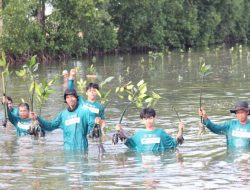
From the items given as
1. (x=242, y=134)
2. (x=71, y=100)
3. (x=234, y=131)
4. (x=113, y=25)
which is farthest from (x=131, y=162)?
(x=113, y=25)

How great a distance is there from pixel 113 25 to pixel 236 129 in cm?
Result: 4938

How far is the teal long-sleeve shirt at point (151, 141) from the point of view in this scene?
1420cm

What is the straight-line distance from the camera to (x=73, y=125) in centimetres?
1434

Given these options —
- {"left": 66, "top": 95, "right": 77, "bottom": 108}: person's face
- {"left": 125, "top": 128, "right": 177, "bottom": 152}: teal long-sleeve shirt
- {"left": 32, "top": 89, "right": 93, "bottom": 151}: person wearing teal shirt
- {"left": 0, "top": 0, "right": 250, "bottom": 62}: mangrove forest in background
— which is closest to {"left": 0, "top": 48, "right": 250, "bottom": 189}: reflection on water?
{"left": 125, "top": 128, "right": 177, "bottom": 152}: teal long-sleeve shirt

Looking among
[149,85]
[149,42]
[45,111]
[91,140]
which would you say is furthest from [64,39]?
[91,140]

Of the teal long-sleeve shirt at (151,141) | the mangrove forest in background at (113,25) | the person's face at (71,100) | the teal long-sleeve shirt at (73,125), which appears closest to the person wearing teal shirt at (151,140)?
the teal long-sleeve shirt at (151,141)

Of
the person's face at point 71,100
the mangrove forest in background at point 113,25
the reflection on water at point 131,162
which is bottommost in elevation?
the reflection on water at point 131,162

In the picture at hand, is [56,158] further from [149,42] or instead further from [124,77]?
[149,42]

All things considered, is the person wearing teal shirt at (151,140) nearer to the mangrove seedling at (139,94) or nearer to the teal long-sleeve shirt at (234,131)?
the mangrove seedling at (139,94)

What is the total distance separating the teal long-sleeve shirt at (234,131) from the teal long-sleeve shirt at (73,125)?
93.1 inches

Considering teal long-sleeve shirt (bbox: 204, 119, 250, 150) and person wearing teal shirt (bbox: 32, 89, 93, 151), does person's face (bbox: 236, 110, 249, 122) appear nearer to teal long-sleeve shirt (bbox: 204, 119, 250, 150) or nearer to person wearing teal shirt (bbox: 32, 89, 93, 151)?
teal long-sleeve shirt (bbox: 204, 119, 250, 150)

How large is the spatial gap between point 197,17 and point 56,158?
2521 inches

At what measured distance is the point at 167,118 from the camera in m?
20.9

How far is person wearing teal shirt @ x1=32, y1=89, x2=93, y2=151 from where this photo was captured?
14297 millimetres
